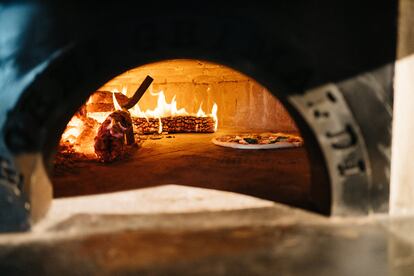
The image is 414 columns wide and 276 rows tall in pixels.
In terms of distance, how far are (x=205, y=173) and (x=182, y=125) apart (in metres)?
4.03

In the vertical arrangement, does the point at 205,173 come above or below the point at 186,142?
below

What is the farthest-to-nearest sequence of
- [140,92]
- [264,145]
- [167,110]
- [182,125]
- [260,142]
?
[167,110]
[182,125]
[140,92]
[260,142]
[264,145]

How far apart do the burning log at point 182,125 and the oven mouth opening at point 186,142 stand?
1.0 inches

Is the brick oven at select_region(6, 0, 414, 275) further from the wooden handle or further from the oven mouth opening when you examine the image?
the wooden handle

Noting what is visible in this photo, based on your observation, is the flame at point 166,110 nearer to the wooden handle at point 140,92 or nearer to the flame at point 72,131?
the wooden handle at point 140,92

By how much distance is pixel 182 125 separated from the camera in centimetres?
773

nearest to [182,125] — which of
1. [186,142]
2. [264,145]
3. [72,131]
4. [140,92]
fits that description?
[186,142]

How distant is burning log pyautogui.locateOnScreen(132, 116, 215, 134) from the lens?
24.7 ft

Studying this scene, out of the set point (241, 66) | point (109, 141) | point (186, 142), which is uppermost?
point (241, 66)

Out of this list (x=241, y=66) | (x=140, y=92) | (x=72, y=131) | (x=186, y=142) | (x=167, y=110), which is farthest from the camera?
(x=167, y=110)

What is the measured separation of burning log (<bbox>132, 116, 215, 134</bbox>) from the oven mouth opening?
2 centimetres

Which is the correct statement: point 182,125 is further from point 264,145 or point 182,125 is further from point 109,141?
point 109,141

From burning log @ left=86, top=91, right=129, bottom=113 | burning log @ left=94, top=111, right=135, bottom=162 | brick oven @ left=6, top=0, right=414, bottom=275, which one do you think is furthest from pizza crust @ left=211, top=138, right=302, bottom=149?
brick oven @ left=6, top=0, right=414, bottom=275

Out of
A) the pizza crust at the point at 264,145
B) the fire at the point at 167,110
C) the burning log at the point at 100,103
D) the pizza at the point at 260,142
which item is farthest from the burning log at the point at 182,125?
the pizza crust at the point at 264,145
